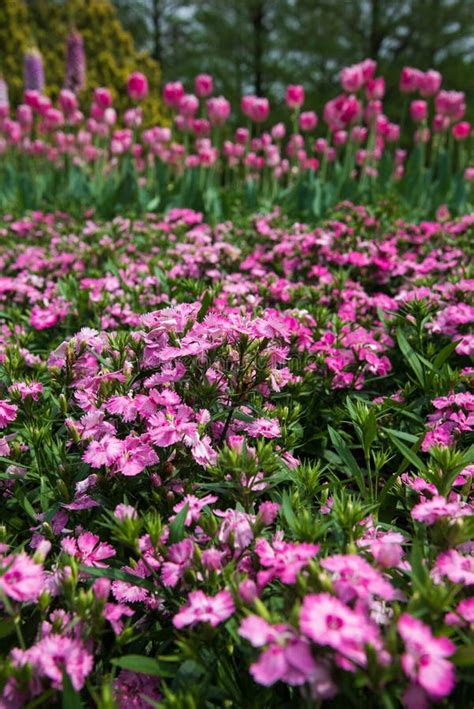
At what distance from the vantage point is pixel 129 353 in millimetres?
1819

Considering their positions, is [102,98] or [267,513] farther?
[102,98]

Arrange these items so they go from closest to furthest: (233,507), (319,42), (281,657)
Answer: (281,657), (233,507), (319,42)

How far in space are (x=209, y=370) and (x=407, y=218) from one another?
360 centimetres

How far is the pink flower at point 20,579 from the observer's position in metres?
1.06

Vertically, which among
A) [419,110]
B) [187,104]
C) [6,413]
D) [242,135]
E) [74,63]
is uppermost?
[74,63]

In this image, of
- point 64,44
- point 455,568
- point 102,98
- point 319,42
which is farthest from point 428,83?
point 319,42

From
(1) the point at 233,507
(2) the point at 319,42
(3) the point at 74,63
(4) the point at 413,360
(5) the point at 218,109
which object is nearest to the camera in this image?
(1) the point at 233,507

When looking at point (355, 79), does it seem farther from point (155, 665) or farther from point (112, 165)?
point (155, 665)

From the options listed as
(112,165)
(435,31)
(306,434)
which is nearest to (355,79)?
(112,165)

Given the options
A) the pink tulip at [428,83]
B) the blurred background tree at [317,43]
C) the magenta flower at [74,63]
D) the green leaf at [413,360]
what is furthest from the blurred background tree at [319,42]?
the green leaf at [413,360]

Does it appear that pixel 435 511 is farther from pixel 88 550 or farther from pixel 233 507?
pixel 88 550

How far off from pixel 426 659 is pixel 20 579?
717mm

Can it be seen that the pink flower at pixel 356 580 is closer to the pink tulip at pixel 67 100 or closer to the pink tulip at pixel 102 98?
the pink tulip at pixel 102 98

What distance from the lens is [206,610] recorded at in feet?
3.54
